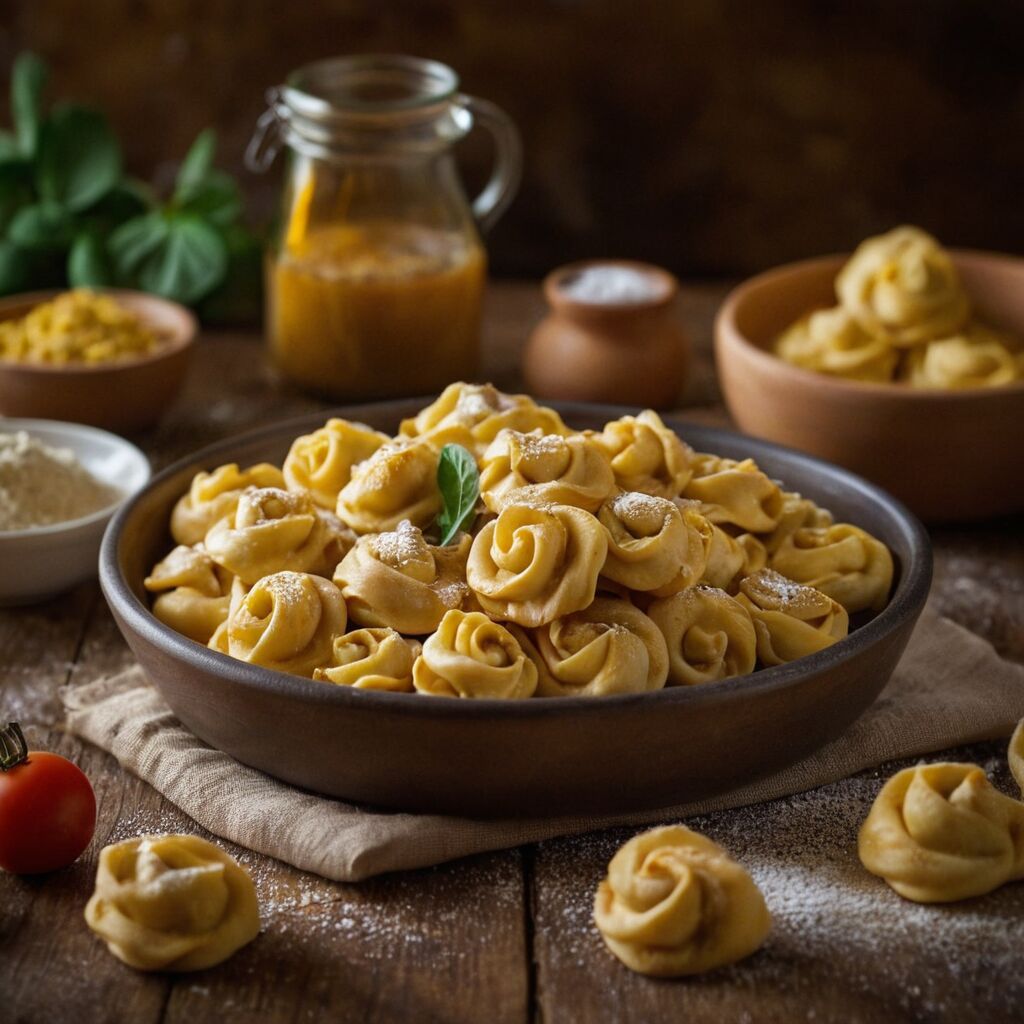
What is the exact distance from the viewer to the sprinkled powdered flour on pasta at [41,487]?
2068mm

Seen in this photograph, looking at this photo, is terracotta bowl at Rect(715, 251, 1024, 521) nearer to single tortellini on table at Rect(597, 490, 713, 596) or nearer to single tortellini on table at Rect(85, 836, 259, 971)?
single tortellini on table at Rect(597, 490, 713, 596)

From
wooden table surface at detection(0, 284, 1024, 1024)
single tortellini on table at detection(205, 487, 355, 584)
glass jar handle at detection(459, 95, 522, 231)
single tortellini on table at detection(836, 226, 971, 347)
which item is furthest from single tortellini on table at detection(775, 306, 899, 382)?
single tortellini on table at detection(205, 487, 355, 584)

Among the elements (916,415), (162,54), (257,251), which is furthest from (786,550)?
(162,54)

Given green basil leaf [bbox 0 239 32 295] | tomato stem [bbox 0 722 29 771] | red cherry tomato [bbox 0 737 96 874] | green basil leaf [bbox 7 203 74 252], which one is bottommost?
green basil leaf [bbox 0 239 32 295]

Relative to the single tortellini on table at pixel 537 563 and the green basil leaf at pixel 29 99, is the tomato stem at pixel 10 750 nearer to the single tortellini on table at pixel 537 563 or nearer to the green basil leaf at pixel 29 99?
the single tortellini on table at pixel 537 563

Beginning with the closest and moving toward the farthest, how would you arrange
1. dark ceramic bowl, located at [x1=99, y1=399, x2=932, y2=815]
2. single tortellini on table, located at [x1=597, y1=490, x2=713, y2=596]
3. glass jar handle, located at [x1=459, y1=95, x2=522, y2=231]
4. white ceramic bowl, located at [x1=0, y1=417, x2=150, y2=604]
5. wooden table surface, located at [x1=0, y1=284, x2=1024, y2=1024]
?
wooden table surface, located at [x1=0, y1=284, x2=1024, y2=1024], dark ceramic bowl, located at [x1=99, y1=399, x2=932, y2=815], single tortellini on table, located at [x1=597, y1=490, x2=713, y2=596], white ceramic bowl, located at [x1=0, y1=417, x2=150, y2=604], glass jar handle, located at [x1=459, y1=95, x2=522, y2=231]

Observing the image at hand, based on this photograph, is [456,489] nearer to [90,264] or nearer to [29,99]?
[90,264]

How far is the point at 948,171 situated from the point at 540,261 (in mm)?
974

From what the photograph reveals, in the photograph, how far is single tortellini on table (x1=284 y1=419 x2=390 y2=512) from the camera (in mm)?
1812

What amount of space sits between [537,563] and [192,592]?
0.47 metres

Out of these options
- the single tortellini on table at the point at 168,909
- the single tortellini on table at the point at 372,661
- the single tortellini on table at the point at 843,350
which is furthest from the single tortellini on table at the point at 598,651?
the single tortellini on table at the point at 843,350

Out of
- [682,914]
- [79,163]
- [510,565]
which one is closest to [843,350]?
[510,565]

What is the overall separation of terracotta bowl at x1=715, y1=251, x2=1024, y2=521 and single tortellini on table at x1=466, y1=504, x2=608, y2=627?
0.84 m

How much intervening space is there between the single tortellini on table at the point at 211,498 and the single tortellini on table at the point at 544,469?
0.34 meters
